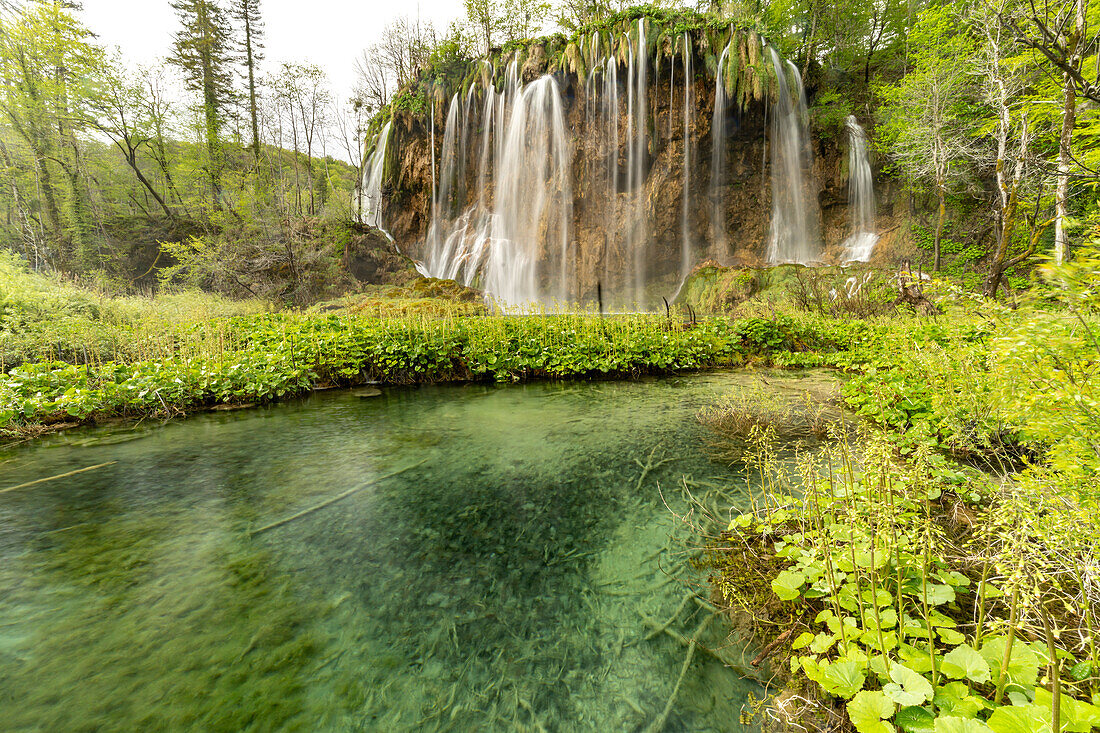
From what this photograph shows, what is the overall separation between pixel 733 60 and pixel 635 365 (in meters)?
17.2

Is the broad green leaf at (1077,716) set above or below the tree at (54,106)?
below

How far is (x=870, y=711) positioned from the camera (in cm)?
118

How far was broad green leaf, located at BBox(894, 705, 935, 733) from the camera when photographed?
3.72 feet

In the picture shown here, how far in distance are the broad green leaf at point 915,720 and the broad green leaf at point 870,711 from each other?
0.15 feet

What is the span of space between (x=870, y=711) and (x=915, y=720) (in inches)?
4.2

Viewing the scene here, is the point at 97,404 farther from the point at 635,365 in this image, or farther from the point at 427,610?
the point at 635,365

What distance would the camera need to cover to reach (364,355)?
759 cm

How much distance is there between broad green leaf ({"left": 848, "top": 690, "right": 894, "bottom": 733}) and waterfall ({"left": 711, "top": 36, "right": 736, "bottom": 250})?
20.5 meters

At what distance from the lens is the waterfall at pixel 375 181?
24.8m

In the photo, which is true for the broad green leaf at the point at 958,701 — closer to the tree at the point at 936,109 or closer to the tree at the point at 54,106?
the tree at the point at 936,109

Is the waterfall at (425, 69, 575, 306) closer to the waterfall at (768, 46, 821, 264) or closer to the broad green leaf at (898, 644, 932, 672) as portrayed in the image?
the waterfall at (768, 46, 821, 264)

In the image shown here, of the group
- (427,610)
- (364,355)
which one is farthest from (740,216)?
(427,610)

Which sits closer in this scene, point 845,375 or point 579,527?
point 579,527

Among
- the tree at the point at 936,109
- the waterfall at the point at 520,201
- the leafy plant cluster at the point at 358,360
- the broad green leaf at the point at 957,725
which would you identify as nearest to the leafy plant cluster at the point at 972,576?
the broad green leaf at the point at 957,725
